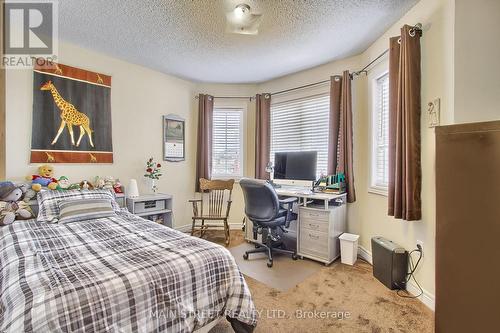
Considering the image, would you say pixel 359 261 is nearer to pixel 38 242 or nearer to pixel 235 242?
pixel 235 242

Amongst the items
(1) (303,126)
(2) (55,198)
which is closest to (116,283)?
(2) (55,198)

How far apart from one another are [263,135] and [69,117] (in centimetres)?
264

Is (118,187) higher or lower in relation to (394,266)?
higher

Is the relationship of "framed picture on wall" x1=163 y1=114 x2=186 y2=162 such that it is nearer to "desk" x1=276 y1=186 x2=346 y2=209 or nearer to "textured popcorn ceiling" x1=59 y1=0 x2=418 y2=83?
"textured popcorn ceiling" x1=59 y1=0 x2=418 y2=83

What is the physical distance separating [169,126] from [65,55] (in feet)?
4.94

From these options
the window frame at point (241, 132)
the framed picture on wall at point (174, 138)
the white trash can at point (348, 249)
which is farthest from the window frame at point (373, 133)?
the framed picture on wall at point (174, 138)

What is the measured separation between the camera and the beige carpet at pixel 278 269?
7.87ft

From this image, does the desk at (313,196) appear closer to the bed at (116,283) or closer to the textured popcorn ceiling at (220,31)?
the bed at (116,283)

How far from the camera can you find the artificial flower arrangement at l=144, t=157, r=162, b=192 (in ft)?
11.5

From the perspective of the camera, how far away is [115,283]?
1.15 m

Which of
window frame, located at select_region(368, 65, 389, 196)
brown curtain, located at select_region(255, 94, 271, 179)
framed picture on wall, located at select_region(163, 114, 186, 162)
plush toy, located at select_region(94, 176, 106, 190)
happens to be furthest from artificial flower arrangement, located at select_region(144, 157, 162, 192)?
window frame, located at select_region(368, 65, 389, 196)

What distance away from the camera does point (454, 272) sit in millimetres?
1036

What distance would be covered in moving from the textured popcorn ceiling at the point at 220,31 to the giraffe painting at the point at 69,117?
618mm

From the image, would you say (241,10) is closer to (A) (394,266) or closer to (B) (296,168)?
(B) (296,168)
